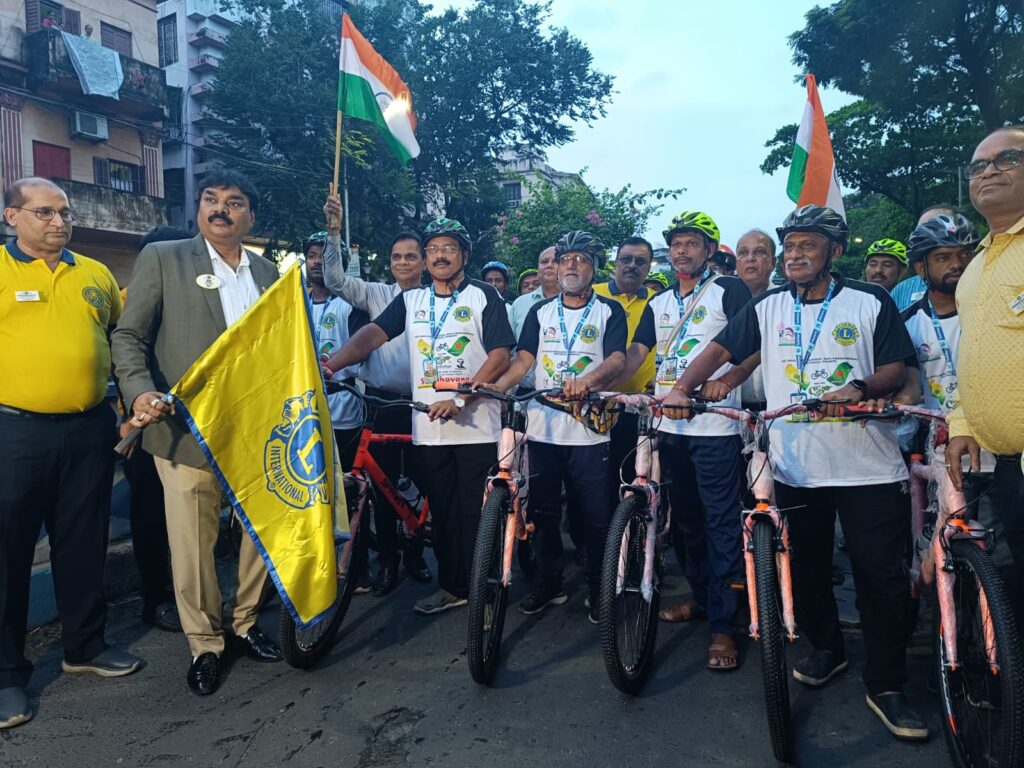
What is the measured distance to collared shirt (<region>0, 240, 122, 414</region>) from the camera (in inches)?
138

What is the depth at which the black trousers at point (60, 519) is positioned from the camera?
3488 mm

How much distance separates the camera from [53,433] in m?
3.60

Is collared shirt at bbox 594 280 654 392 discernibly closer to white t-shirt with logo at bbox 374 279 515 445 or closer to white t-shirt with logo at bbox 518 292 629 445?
white t-shirt with logo at bbox 518 292 629 445

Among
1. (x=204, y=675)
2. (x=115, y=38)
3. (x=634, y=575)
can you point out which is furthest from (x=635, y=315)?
(x=115, y=38)

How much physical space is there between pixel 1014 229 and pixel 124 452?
3603 mm

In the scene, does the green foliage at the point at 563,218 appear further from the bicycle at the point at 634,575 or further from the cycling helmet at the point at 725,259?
the bicycle at the point at 634,575

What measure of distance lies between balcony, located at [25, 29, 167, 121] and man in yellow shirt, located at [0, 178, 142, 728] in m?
22.0

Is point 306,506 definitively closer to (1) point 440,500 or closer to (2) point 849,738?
(1) point 440,500

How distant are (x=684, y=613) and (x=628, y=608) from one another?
2.97 ft

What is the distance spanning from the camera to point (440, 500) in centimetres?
459

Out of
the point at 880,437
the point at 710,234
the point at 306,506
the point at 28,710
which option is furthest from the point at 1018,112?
the point at 28,710

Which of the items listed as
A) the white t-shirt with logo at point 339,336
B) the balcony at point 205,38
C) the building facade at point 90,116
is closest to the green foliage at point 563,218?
the building facade at point 90,116

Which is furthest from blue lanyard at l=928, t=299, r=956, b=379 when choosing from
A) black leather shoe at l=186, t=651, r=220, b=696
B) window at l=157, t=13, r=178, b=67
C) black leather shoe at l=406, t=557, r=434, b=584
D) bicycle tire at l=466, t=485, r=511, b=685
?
window at l=157, t=13, r=178, b=67

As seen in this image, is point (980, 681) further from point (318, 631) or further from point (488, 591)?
point (318, 631)
